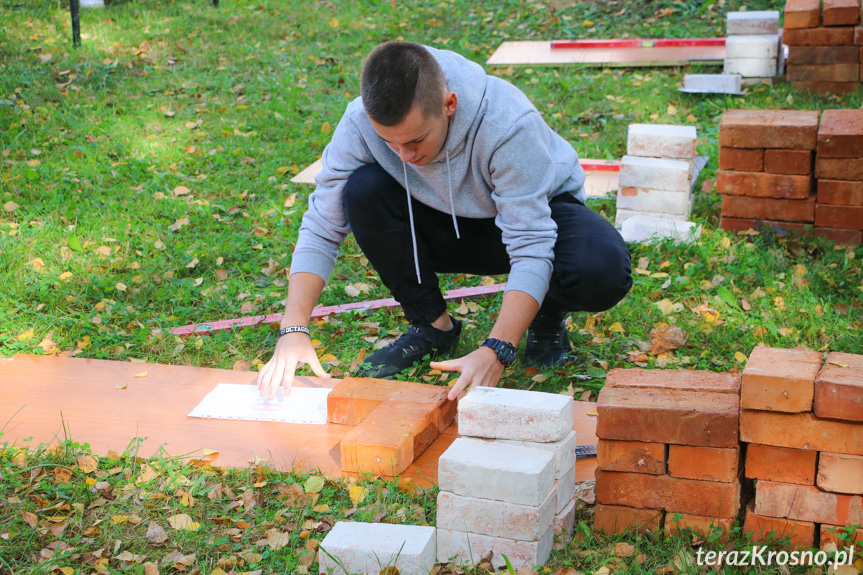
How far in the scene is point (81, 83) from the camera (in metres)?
7.02

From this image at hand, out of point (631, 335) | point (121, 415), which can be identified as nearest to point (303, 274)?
point (121, 415)

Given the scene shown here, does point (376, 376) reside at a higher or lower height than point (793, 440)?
lower

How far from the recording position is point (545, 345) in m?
3.33

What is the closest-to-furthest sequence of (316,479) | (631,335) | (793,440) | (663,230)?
(793,440) → (316,479) → (631,335) → (663,230)

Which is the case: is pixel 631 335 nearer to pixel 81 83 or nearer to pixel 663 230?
pixel 663 230

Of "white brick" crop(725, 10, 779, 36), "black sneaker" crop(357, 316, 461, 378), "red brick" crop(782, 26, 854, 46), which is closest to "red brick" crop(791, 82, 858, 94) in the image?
"red brick" crop(782, 26, 854, 46)

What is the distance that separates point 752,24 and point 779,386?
5.81 m

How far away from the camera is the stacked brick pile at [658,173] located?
14.6ft

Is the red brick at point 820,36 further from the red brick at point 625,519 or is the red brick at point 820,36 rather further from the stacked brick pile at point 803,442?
the red brick at point 625,519

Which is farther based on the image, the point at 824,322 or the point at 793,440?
the point at 824,322

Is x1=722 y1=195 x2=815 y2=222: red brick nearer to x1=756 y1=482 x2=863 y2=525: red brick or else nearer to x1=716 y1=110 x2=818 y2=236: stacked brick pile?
x1=716 y1=110 x2=818 y2=236: stacked brick pile

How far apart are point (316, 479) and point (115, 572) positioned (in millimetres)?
635

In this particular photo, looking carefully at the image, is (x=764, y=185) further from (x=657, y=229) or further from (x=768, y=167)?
(x=657, y=229)

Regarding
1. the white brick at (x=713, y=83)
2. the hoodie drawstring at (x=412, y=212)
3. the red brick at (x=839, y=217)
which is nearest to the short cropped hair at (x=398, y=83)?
the hoodie drawstring at (x=412, y=212)
